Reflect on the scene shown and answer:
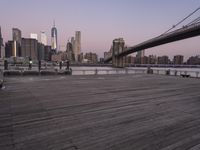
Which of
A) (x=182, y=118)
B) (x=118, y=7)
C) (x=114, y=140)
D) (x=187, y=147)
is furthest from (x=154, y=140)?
(x=118, y=7)

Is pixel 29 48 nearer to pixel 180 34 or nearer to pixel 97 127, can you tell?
pixel 180 34

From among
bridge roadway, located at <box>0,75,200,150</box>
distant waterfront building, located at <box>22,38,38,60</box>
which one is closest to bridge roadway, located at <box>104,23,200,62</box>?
bridge roadway, located at <box>0,75,200,150</box>

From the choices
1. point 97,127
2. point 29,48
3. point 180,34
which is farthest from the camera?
point 29,48

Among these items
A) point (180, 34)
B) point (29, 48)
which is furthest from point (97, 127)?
point (29, 48)

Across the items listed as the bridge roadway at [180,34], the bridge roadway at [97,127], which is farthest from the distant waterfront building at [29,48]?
the bridge roadway at [97,127]

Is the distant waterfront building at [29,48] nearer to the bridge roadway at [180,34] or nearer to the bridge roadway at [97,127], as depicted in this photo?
the bridge roadway at [180,34]

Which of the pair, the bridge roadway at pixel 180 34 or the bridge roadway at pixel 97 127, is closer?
the bridge roadway at pixel 97 127

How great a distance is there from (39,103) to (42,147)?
2865mm

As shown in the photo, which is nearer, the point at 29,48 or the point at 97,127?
the point at 97,127

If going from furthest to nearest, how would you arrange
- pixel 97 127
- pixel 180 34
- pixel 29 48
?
pixel 29 48, pixel 180 34, pixel 97 127

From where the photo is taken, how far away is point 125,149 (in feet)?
8.33

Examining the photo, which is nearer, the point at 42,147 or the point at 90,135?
the point at 42,147

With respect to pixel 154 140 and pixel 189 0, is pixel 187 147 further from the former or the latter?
pixel 189 0

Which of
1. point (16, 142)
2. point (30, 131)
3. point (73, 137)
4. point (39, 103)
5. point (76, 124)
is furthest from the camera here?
point (39, 103)
